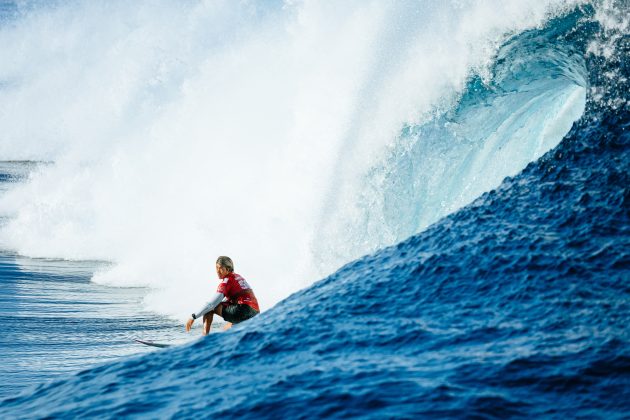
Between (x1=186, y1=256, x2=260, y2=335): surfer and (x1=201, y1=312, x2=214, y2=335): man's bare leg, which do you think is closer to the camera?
(x1=186, y1=256, x2=260, y2=335): surfer

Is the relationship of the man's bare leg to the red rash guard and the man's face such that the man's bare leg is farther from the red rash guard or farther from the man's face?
the man's face

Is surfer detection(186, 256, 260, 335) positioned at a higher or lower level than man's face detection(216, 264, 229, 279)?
lower

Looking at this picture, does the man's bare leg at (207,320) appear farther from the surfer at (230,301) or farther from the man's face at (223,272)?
the man's face at (223,272)

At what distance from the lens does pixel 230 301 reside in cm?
940

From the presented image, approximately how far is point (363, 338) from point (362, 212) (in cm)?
690

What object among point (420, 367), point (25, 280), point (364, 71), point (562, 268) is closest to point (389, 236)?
point (364, 71)

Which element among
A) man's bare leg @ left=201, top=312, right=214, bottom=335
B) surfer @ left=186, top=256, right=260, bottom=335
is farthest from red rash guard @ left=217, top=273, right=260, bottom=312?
man's bare leg @ left=201, top=312, right=214, bottom=335

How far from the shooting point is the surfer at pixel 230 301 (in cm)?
931

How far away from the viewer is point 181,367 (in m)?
5.86

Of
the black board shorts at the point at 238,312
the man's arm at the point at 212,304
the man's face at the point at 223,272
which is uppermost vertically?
the man's face at the point at 223,272

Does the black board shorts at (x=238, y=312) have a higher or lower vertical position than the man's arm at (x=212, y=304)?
lower

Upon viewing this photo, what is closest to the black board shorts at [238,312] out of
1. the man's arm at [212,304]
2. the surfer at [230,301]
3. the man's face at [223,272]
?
the surfer at [230,301]

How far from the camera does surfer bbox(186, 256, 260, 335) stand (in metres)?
9.31

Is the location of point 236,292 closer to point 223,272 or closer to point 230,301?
point 230,301
